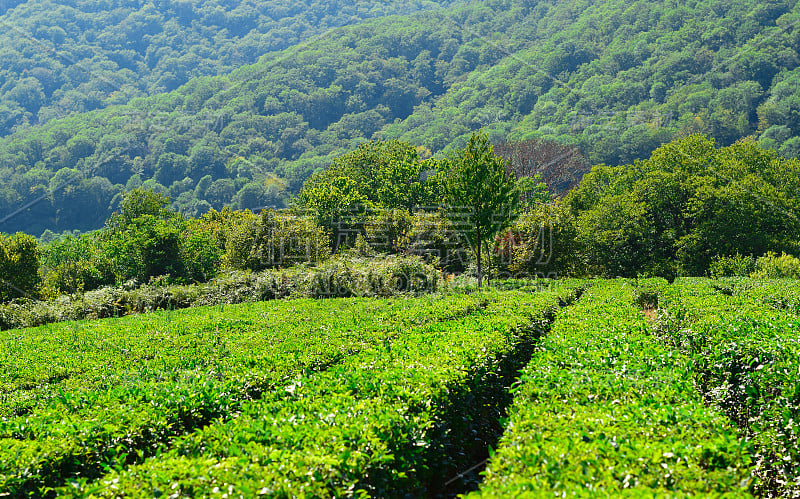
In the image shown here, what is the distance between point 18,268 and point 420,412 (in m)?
24.7

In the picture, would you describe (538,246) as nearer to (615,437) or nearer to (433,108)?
(615,437)

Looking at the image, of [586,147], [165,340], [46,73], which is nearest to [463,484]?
[165,340]

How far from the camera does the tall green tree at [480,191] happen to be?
18125 millimetres

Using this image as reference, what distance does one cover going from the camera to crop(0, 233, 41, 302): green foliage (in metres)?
21.1

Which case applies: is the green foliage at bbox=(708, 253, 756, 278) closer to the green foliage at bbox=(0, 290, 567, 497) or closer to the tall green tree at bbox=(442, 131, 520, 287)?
the tall green tree at bbox=(442, 131, 520, 287)

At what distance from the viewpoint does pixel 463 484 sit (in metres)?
5.64

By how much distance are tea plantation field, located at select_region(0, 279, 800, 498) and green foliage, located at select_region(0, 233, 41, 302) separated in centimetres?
1503

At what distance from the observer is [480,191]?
715 inches

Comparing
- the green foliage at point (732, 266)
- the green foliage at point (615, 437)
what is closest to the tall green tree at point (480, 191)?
the green foliage at point (615, 437)

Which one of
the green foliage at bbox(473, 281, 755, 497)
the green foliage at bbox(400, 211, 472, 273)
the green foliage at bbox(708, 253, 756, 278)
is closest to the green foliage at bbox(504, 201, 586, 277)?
the green foliage at bbox(400, 211, 472, 273)

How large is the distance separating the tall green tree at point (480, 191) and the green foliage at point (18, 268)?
65.7 feet

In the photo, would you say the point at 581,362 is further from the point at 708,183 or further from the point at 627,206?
the point at 708,183

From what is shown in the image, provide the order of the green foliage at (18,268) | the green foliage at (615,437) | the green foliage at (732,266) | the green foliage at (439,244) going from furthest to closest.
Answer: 1. the green foliage at (439,244)
2. the green foliage at (732,266)
3. the green foliage at (18,268)
4. the green foliage at (615,437)

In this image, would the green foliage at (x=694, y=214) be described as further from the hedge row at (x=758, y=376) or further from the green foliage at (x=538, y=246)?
the hedge row at (x=758, y=376)
